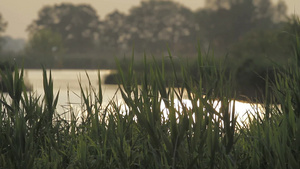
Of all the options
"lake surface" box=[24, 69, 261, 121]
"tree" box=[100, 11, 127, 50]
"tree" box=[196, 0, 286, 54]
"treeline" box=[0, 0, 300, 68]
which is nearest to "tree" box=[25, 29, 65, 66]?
"treeline" box=[0, 0, 300, 68]

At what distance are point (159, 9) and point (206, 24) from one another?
596 inches

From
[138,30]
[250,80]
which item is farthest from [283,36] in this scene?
[138,30]

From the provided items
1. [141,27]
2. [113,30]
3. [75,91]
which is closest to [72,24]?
[113,30]

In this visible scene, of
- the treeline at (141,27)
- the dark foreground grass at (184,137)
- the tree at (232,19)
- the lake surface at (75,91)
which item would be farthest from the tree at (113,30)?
the dark foreground grass at (184,137)

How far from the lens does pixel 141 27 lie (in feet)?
237

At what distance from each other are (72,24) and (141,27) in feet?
37.1

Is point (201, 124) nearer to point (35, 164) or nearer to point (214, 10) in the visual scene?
point (35, 164)

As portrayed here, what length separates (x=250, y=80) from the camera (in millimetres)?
17609

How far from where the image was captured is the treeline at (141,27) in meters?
59.3

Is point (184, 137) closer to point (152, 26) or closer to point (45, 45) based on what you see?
point (45, 45)

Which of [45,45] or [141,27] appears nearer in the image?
[45,45]

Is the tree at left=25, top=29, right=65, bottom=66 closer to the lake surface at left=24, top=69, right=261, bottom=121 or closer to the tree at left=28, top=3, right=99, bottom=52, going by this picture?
the tree at left=28, top=3, right=99, bottom=52

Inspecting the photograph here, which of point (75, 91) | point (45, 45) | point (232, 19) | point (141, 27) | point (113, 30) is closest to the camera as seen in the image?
point (75, 91)

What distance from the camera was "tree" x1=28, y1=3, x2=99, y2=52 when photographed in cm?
6994
